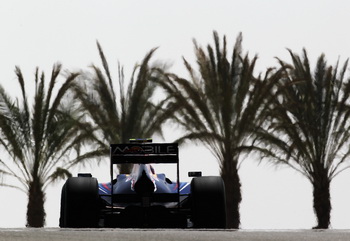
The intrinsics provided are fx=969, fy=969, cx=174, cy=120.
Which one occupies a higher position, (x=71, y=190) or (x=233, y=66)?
(x=233, y=66)

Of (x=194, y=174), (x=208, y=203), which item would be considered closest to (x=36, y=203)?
(x=194, y=174)

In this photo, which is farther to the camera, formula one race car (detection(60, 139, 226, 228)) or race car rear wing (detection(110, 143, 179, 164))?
race car rear wing (detection(110, 143, 179, 164))

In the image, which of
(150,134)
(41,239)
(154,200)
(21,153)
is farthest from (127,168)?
(41,239)

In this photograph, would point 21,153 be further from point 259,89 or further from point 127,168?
point 259,89

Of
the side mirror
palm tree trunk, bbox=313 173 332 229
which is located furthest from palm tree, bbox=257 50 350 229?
the side mirror

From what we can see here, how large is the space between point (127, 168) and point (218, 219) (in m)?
17.6

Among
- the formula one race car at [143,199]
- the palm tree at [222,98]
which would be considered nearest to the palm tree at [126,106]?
the palm tree at [222,98]

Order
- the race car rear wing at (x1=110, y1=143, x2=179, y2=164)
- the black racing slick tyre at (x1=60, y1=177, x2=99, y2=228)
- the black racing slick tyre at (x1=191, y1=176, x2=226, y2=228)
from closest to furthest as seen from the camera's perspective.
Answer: the black racing slick tyre at (x1=60, y1=177, x2=99, y2=228)
the black racing slick tyre at (x1=191, y1=176, x2=226, y2=228)
the race car rear wing at (x1=110, y1=143, x2=179, y2=164)

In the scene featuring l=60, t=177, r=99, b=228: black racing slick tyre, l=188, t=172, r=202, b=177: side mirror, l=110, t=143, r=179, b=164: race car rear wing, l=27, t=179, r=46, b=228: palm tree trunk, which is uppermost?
l=27, t=179, r=46, b=228: palm tree trunk

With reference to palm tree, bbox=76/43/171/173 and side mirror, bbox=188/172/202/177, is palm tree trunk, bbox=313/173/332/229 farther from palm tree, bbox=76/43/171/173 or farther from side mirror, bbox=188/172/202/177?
side mirror, bbox=188/172/202/177

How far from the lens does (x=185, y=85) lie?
106ft

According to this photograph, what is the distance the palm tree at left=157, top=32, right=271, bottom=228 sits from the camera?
32.6 meters

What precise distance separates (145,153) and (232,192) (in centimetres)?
1836

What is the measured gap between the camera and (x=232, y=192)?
111 feet
